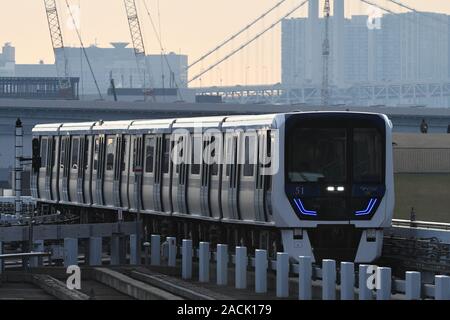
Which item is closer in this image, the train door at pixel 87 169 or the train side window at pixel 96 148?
the train side window at pixel 96 148

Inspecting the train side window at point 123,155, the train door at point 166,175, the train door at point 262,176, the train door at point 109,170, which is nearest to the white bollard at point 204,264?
the train door at point 262,176

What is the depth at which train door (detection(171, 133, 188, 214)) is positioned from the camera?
35.4 m

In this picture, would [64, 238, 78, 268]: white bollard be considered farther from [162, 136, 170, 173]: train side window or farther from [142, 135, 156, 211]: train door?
[142, 135, 156, 211]: train door

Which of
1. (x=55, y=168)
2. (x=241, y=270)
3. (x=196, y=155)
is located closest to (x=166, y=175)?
(x=196, y=155)

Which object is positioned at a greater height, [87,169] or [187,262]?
[87,169]

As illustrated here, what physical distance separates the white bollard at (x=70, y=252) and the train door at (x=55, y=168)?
44.5 feet

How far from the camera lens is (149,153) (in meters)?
37.7

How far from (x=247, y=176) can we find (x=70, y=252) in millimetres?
3681

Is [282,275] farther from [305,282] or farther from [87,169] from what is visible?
[87,169]

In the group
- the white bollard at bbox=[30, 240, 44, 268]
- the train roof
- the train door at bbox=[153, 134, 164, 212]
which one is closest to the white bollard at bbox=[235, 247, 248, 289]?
the train roof

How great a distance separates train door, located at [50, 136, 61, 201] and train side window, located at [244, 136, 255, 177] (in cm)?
1339

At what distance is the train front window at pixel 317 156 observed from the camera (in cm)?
3038

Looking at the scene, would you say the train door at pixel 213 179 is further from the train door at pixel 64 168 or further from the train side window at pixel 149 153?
the train door at pixel 64 168
